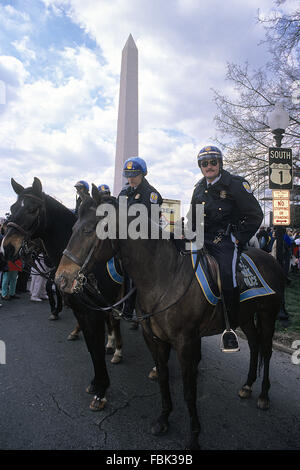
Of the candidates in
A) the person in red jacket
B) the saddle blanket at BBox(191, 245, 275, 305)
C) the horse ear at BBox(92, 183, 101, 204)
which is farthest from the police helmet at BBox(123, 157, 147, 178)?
the person in red jacket

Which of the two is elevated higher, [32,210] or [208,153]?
[208,153]

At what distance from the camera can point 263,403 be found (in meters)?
3.22

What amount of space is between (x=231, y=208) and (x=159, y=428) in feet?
8.13

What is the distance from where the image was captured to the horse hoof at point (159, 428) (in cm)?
272

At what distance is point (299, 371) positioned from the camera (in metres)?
4.17

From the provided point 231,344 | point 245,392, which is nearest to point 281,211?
point 245,392

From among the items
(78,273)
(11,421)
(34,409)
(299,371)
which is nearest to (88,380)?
(34,409)

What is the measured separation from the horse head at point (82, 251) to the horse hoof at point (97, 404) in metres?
1.74

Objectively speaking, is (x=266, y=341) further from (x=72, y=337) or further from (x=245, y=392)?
(x=72, y=337)

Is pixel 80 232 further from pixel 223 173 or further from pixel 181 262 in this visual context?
pixel 223 173

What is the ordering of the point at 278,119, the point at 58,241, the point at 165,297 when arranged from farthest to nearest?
the point at 278,119 < the point at 58,241 < the point at 165,297

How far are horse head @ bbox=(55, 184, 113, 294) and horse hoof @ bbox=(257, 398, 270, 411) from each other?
258 centimetres

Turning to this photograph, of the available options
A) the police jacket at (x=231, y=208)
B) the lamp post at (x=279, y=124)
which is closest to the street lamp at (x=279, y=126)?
the lamp post at (x=279, y=124)

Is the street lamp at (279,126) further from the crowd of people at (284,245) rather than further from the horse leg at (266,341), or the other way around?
the horse leg at (266,341)
